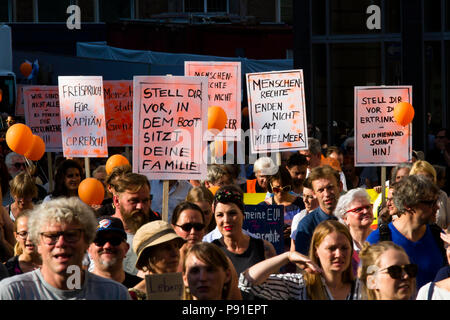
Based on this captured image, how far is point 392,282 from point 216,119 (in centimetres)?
624

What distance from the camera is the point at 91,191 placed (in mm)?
9492

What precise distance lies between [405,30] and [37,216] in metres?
16.3

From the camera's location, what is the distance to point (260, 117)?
11461 millimetres

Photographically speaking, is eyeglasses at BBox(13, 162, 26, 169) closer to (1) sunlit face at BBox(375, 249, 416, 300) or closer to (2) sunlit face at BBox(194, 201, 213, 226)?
(2) sunlit face at BBox(194, 201, 213, 226)

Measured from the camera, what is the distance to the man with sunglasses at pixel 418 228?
22.0ft

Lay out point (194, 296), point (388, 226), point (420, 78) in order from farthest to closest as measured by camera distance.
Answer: point (420, 78) < point (388, 226) < point (194, 296)

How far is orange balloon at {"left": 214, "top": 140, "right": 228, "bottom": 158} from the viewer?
11.3m

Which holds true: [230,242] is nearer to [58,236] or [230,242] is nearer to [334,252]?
[334,252]

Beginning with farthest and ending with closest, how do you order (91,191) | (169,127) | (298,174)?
1. (298,174)
2. (91,191)
3. (169,127)

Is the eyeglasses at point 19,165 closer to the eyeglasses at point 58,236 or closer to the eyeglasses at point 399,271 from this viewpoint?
the eyeglasses at point 58,236

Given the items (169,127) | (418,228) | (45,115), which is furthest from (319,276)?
(45,115)

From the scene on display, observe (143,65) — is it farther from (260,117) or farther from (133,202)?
(133,202)
